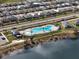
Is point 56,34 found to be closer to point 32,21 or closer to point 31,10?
point 32,21

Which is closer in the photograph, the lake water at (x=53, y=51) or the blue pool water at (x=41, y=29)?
the lake water at (x=53, y=51)

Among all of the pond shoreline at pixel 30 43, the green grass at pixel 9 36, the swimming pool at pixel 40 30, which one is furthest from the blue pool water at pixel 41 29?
the green grass at pixel 9 36

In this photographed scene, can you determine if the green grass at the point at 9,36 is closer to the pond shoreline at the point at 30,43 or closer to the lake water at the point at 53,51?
the pond shoreline at the point at 30,43

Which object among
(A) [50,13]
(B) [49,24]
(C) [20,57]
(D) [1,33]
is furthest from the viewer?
(A) [50,13]

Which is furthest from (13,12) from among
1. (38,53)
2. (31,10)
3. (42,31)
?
(38,53)

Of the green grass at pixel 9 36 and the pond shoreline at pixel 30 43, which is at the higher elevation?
the green grass at pixel 9 36

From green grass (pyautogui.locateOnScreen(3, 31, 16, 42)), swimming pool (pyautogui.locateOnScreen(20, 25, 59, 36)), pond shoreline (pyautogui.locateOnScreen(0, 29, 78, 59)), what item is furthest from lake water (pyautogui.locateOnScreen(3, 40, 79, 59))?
green grass (pyautogui.locateOnScreen(3, 31, 16, 42))

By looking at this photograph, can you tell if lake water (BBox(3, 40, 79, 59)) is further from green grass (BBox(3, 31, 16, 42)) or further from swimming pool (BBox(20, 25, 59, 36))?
green grass (BBox(3, 31, 16, 42))

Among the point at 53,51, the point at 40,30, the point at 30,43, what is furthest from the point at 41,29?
the point at 53,51

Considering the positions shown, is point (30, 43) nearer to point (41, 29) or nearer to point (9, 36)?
point (9, 36)
